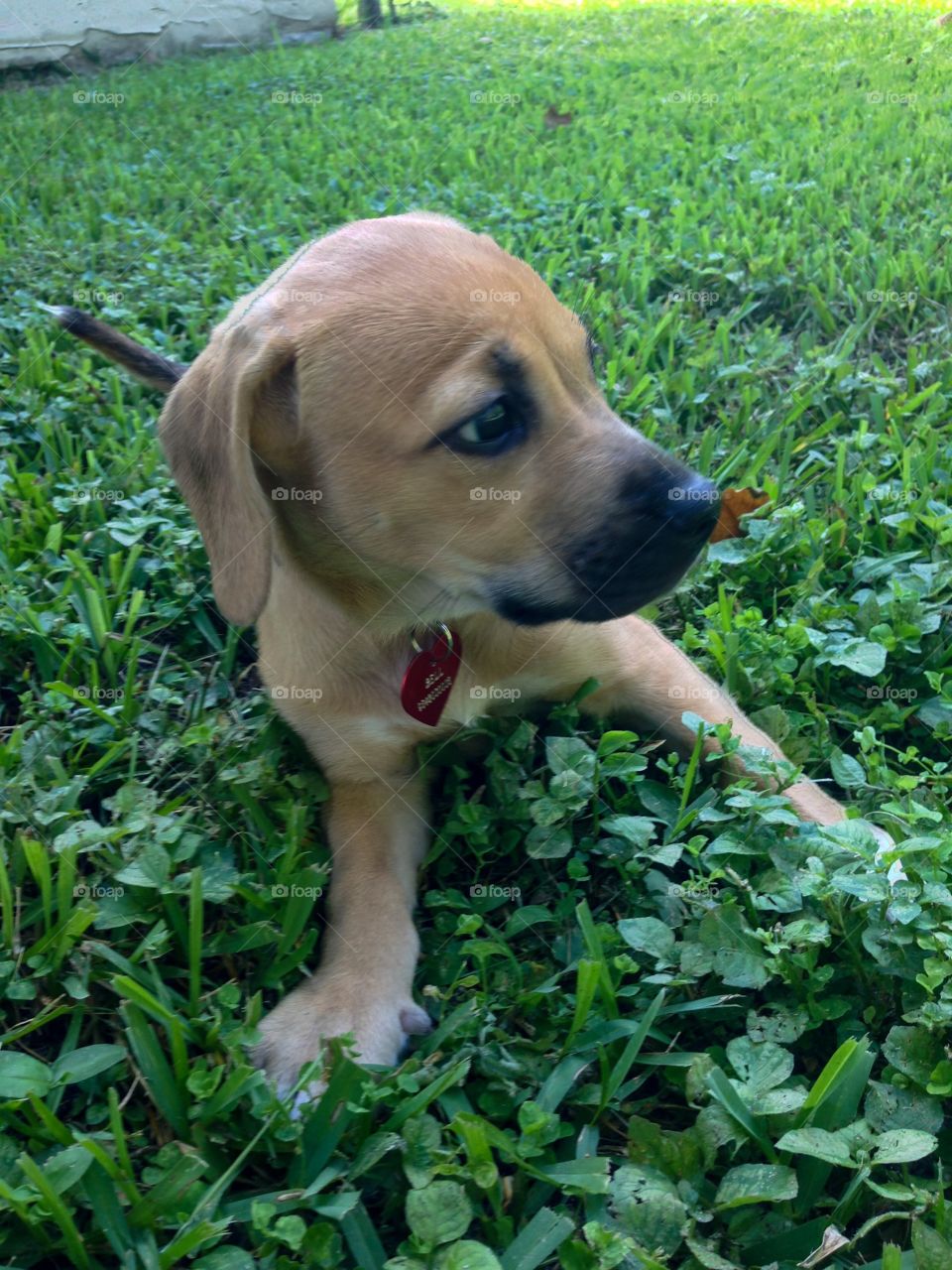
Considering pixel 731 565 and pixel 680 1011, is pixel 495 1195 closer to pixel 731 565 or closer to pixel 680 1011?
pixel 680 1011

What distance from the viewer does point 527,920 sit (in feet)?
7.32

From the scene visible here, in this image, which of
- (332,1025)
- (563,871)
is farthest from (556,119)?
(332,1025)

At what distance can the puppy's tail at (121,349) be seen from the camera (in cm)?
348

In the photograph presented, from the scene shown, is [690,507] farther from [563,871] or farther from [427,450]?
[563,871]

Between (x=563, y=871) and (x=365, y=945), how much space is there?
46 cm

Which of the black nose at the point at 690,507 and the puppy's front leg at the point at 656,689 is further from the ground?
the black nose at the point at 690,507

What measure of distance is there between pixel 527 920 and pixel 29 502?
229cm

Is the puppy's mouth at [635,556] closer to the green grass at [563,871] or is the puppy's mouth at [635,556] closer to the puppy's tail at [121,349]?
the green grass at [563,871]

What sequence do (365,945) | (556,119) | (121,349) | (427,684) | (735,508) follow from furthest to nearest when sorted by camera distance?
1. (556,119)
2. (121,349)
3. (735,508)
4. (427,684)
5. (365,945)

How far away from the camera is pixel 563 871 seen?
240 cm

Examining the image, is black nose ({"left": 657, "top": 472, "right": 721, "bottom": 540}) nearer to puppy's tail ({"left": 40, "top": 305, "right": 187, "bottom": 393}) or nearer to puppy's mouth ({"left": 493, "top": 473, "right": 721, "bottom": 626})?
puppy's mouth ({"left": 493, "top": 473, "right": 721, "bottom": 626})

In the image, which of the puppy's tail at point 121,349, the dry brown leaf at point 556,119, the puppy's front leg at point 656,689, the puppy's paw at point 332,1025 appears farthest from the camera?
the dry brown leaf at point 556,119

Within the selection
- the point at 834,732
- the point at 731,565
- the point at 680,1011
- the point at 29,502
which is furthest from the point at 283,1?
the point at 680,1011

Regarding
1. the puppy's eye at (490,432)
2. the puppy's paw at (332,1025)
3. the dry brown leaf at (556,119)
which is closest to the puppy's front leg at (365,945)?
the puppy's paw at (332,1025)
